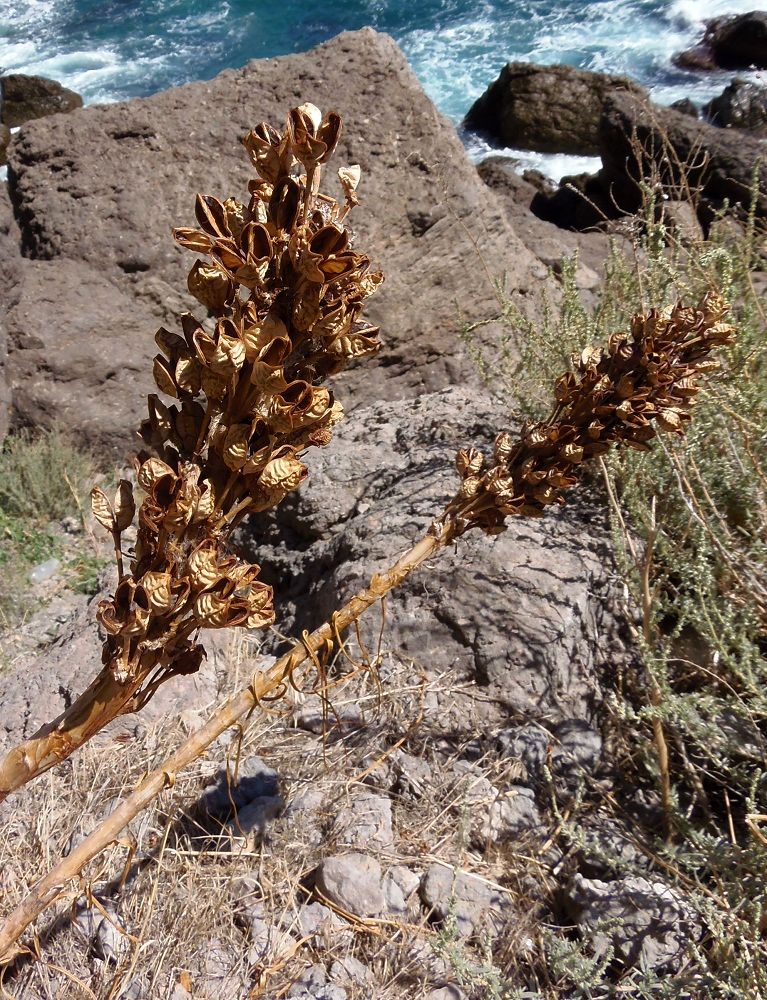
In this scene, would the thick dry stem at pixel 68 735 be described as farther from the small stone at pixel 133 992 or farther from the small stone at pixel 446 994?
the small stone at pixel 446 994

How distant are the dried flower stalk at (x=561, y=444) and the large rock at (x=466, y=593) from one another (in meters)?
0.75

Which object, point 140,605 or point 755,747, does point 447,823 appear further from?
point 140,605

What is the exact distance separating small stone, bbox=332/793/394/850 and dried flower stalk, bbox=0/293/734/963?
0.52 metres

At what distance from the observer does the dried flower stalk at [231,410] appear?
94 centimetres

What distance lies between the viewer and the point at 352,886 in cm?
152

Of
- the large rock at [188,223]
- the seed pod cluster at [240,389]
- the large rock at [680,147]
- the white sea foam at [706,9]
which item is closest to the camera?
the seed pod cluster at [240,389]

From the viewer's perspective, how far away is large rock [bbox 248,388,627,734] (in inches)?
75.8

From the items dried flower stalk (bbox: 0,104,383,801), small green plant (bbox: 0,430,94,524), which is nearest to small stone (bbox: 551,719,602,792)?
dried flower stalk (bbox: 0,104,383,801)

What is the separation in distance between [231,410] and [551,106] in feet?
44.5

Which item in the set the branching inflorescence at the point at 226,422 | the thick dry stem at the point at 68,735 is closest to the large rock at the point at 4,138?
the branching inflorescence at the point at 226,422

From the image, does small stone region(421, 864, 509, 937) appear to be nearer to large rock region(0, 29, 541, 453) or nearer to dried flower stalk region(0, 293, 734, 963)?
dried flower stalk region(0, 293, 734, 963)

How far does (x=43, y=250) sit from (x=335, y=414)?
3770 millimetres

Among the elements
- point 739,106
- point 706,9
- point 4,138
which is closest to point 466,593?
point 739,106

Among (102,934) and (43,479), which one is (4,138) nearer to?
(43,479)
